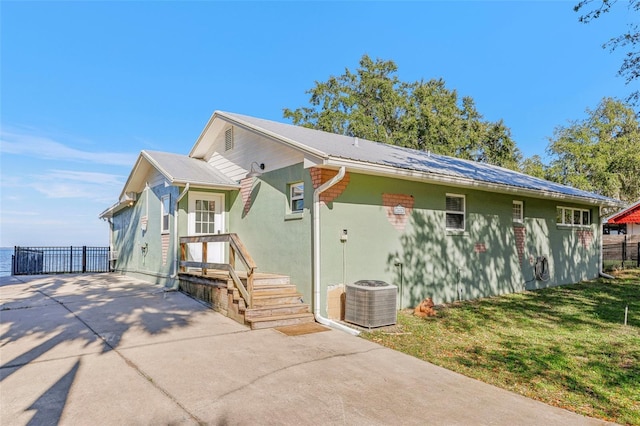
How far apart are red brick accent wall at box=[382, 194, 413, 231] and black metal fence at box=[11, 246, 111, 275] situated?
15501 mm

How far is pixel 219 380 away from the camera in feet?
13.8

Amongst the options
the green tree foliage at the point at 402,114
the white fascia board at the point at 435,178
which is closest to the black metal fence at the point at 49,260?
the white fascia board at the point at 435,178

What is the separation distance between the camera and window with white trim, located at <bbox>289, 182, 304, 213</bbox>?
774cm

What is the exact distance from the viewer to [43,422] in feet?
10.5

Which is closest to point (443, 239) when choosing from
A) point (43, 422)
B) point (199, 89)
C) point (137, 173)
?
point (43, 422)

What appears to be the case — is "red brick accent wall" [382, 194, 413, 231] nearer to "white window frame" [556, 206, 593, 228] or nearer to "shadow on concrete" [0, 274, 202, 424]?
"shadow on concrete" [0, 274, 202, 424]

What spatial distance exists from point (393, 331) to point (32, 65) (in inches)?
536

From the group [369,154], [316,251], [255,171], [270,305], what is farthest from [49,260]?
[369,154]

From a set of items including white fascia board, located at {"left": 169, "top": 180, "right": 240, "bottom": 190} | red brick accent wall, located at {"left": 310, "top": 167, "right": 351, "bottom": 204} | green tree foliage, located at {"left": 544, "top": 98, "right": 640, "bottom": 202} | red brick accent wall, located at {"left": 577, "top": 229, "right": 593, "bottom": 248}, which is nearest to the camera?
red brick accent wall, located at {"left": 310, "top": 167, "right": 351, "bottom": 204}

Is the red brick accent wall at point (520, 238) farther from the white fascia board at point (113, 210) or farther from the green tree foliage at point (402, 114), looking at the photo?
the green tree foliage at point (402, 114)

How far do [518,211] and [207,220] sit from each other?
935 cm

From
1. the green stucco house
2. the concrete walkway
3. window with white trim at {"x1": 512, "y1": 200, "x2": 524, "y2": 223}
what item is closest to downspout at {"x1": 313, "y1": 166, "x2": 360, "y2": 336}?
the green stucco house

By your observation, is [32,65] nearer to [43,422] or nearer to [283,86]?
[43,422]

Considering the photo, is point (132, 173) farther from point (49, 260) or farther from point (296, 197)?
point (49, 260)
